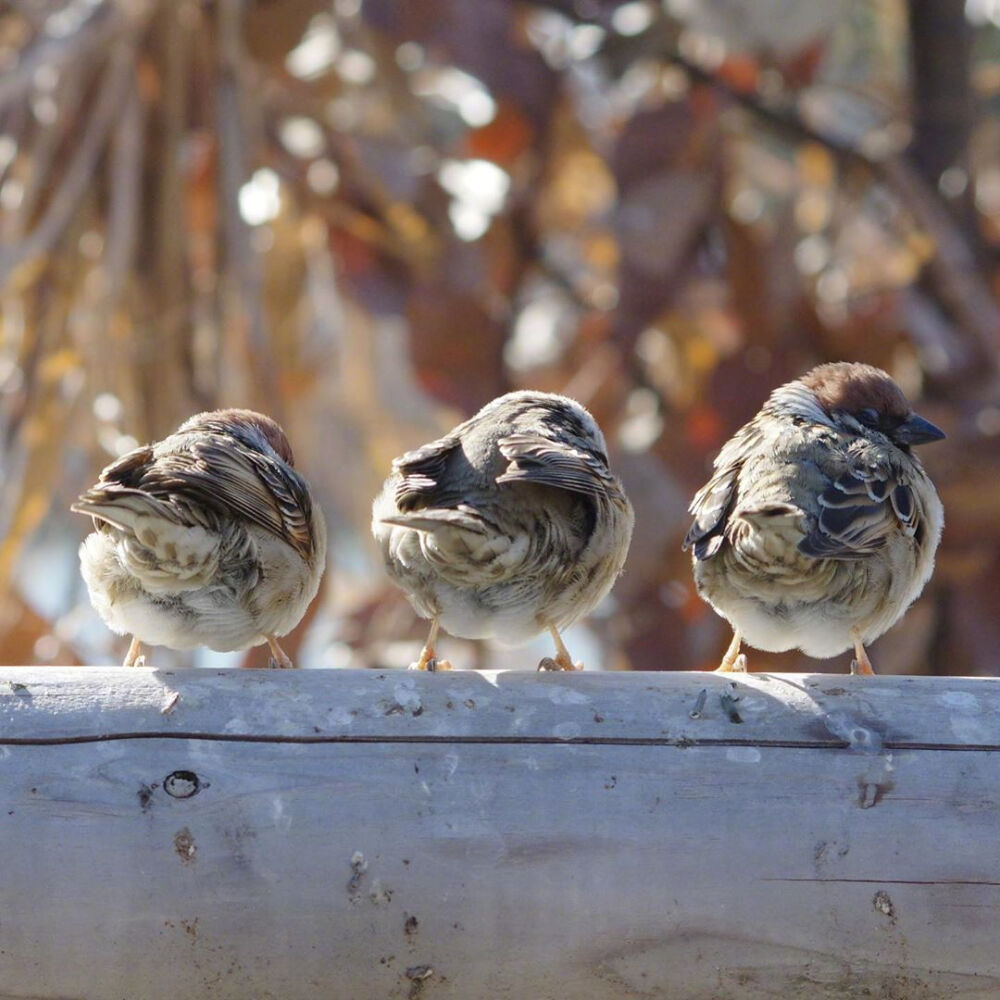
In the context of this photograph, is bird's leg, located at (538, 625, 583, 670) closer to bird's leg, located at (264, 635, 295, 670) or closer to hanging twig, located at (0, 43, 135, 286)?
bird's leg, located at (264, 635, 295, 670)

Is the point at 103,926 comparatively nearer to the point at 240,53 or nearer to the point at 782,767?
the point at 782,767

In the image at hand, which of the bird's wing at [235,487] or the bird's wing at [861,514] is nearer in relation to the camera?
the bird's wing at [235,487]

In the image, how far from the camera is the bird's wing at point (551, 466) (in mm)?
3727

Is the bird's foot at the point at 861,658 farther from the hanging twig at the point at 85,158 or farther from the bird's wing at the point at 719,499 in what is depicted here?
the hanging twig at the point at 85,158

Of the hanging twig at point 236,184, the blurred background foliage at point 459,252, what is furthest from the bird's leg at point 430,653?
the hanging twig at point 236,184

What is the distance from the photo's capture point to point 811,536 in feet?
12.8

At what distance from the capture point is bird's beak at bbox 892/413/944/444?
4672mm

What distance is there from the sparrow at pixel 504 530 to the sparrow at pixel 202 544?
0.85 feet

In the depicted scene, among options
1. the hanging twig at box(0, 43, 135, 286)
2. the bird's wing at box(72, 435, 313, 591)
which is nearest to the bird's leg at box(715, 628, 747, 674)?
the bird's wing at box(72, 435, 313, 591)

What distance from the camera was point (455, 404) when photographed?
7.33 metres

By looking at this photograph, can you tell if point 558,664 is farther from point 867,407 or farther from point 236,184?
point 236,184

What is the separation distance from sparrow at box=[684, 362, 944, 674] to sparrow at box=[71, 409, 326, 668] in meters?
1.07

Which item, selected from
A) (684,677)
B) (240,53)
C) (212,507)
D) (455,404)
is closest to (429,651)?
(212,507)

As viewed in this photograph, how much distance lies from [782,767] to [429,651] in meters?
1.35
